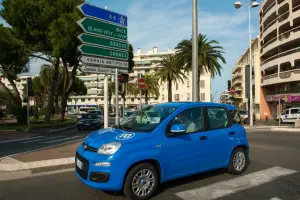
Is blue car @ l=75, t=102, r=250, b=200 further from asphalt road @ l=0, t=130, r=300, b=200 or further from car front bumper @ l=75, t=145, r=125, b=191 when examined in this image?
asphalt road @ l=0, t=130, r=300, b=200

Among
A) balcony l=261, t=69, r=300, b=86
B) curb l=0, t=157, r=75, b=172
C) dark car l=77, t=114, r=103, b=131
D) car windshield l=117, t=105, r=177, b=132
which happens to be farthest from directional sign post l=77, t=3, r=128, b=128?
balcony l=261, t=69, r=300, b=86

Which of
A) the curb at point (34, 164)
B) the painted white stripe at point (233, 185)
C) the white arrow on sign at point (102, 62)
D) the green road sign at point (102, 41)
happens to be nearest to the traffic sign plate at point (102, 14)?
the green road sign at point (102, 41)

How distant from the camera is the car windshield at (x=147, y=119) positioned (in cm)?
511

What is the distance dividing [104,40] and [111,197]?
5497mm

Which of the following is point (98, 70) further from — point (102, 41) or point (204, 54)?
point (204, 54)

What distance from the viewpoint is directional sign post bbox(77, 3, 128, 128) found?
8.27m

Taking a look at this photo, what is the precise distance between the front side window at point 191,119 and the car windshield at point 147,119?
0.70 ft

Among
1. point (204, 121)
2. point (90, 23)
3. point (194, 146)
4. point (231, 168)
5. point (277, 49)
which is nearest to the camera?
point (194, 146)

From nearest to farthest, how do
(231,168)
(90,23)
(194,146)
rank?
(194,146) < (231,168) < (90,23)

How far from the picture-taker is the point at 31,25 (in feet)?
77.8

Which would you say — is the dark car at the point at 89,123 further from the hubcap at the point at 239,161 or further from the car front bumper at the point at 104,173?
the car front bumper at the point at 104,173

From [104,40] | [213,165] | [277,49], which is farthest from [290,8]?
[213,165]

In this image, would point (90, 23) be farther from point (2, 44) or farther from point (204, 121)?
point (2, 44)

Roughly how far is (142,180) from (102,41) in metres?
5.42
